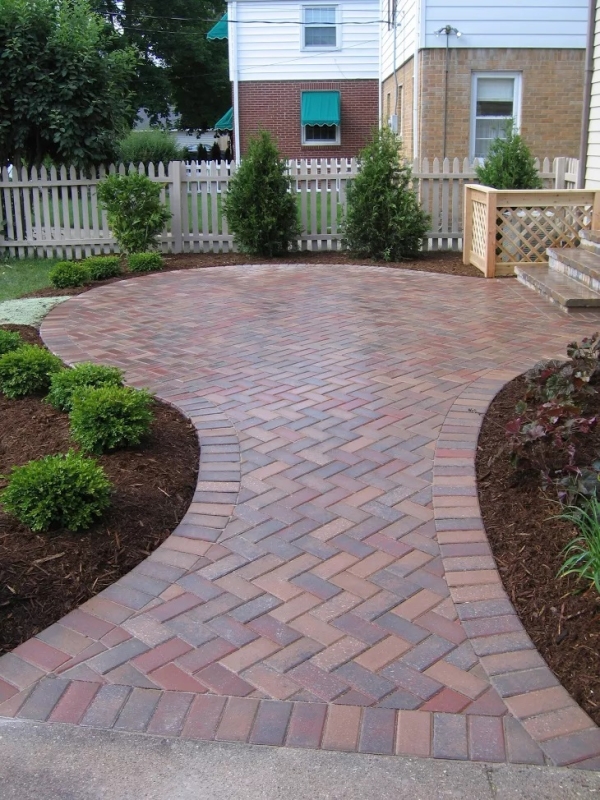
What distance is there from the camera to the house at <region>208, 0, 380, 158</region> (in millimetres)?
22125

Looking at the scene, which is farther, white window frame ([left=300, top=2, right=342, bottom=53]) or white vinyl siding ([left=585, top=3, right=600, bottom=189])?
white window frame ([left=300, top=2, right=342, bottom=53])

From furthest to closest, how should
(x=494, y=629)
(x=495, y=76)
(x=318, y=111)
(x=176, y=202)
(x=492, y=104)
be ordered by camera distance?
(x=318, y=111) → (x=492, y=104) → (x=495, y=76) → (x=176, y=202) → (x=494, y=629)

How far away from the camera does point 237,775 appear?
2.27 metres

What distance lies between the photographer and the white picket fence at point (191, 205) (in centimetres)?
1179

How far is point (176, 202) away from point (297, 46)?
1236 cm

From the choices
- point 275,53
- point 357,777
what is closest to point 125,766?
point 357,777

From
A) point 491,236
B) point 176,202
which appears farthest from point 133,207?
point 491,236

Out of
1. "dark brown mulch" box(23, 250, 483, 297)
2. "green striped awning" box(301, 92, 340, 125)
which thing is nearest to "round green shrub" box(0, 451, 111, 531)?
"dark brown mulch" box(23, 250, 483, 297)

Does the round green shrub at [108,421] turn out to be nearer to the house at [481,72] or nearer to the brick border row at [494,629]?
the brick border row at [494,629]

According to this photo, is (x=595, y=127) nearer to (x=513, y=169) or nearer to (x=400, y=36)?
(x=513, y=169)

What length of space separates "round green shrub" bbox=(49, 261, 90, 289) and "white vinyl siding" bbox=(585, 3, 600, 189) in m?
6.18

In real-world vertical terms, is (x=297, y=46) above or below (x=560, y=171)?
above

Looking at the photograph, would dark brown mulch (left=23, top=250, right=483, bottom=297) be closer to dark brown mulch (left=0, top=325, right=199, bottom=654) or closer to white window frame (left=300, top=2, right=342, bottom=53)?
dark brown mulch (left=0, top=325, right=199, bottom=654)

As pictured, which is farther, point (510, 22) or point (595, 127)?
point (510, 22)
